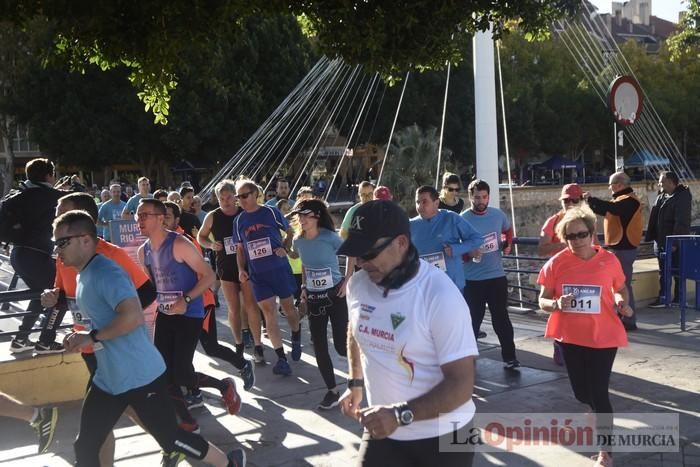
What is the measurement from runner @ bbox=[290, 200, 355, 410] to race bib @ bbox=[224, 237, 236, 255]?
1432 millimetres

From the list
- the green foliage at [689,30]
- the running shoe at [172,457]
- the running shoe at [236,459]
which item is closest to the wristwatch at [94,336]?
the running shoe at [172,457]

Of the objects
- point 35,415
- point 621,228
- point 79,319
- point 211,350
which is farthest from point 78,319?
point 621,228

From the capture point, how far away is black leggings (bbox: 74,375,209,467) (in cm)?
411

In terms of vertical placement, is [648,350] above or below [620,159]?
below

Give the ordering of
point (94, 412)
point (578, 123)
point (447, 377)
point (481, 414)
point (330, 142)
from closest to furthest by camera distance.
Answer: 1. point (447, 377)
2. point (94, 412)
3. point (481, 414)
4. point (330, 142)
5. point (578, 123)

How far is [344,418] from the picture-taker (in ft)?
20.3

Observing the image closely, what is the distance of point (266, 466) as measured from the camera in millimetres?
5250

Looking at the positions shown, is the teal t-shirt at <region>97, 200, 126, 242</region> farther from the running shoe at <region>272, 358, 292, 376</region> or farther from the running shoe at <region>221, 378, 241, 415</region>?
the running shoe at <region>221, 378, 241, 415</region>

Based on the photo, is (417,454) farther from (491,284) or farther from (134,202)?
(134,202)

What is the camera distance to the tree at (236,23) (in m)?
5.59

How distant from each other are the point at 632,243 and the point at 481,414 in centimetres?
389

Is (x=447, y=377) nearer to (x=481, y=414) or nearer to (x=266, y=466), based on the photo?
(x=266, y=466)

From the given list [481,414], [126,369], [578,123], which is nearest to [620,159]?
[481,414]

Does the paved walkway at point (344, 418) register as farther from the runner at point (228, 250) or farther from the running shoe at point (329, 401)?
the runner at point (228, 250)
